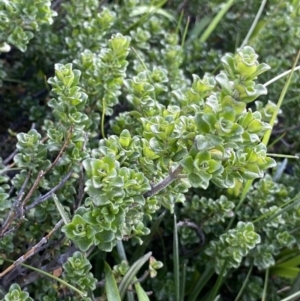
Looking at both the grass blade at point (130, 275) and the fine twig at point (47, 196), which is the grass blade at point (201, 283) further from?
the fine twig at point (47, 196)

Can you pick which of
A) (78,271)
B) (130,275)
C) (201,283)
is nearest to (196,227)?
(201,283)

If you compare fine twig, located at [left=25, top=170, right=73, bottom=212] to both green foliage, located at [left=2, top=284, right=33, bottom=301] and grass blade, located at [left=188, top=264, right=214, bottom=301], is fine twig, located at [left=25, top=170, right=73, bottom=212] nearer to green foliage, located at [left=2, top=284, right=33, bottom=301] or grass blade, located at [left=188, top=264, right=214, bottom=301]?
green foliage, located at [left=2, top=284, right=33, bottom=301]

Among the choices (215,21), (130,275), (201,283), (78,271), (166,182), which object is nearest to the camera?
(166,182)

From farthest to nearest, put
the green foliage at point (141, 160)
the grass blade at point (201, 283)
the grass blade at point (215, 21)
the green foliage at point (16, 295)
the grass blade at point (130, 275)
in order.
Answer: the grass blade at point (215, 21) < the grass blade at point (201, 283) < the grass blade at point (130, 275) < the green foliage at point (16, 295) < the green foliage at point (141, 160)

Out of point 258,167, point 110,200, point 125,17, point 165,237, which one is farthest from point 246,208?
point 125,17

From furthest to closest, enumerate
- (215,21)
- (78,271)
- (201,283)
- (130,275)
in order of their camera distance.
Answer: (215,21) → (201,283) → (130,275) → (78,271)

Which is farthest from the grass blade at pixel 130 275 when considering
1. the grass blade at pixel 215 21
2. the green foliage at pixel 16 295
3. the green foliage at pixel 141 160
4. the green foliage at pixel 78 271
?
the grass blade at pixel 215 21

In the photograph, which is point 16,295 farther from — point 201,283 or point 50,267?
point 201,283

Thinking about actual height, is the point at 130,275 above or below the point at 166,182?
below
